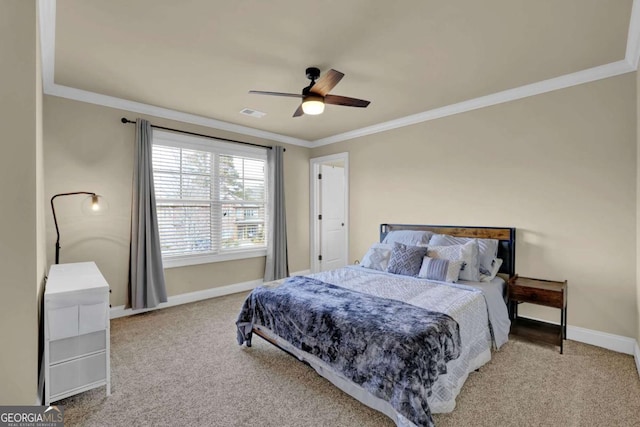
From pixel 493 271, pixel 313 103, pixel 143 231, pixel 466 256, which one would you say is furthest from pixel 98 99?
pixel 493 271

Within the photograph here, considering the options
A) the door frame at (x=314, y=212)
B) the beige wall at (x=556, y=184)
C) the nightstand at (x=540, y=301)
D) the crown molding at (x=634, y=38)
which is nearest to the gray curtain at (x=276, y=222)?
the door frame at (x=314, y=212)

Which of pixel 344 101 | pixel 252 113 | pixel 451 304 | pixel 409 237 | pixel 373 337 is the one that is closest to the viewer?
pixel 373 337

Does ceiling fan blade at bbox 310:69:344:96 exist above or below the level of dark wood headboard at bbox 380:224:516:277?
above

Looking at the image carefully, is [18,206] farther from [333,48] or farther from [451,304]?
[451,304]

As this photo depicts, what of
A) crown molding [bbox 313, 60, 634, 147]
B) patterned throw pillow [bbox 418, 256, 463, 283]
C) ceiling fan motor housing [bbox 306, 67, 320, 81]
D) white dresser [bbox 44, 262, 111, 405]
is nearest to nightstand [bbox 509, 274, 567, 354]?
patterned throw pillow [bbox 418, 256, 463, 283]

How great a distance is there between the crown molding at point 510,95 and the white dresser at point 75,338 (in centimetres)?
397

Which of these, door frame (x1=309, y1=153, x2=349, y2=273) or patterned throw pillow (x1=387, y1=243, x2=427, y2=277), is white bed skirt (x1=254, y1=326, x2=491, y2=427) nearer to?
patterned throw pillow (x1=387, y1=243, x2=427, y2=277)

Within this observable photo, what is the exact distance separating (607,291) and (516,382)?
145cm

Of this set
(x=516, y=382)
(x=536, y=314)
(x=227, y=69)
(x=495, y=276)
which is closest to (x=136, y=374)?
(x=227, y=69)

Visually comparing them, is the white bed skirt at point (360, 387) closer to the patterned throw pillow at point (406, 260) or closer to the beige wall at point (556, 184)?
the patterned throw pillow at point (406, 260)

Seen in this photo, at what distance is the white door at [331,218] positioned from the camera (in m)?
5.80

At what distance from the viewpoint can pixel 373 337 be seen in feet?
6.30

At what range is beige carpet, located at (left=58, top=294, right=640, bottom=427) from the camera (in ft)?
6.34

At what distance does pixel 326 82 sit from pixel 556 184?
2.60 metres
